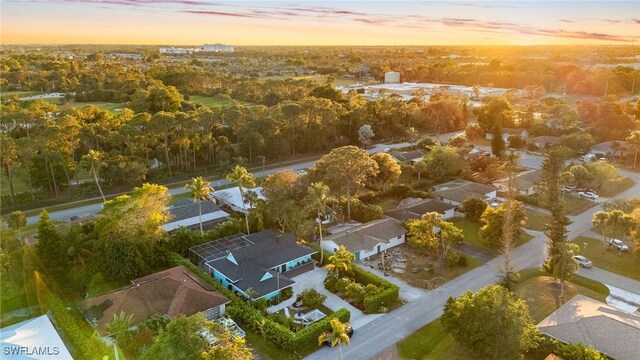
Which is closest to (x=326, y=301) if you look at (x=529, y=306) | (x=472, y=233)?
(x=529, y=306)

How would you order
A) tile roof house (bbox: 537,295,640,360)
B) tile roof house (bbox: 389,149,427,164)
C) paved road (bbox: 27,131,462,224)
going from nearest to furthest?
tile roof house (bbox: 537,295,640,360) → paved road (bbox: 27,131,462,224) → tile roof house (bbox: 389,149,427,164)

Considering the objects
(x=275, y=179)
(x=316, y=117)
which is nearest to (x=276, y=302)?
(x=275, y=179)

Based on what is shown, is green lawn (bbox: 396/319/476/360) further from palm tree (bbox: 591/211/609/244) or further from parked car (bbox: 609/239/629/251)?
parked car (bbox: 609/239/629/251)

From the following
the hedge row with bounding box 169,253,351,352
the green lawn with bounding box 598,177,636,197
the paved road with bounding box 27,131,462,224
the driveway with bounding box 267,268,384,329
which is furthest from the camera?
the green lawn with bounding box 598,177,636,197

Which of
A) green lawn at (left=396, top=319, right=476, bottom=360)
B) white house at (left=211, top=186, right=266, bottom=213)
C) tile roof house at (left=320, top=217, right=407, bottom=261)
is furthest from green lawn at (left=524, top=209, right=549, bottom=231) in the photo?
white house at (left=211, top=186, right=266, bottom=213)

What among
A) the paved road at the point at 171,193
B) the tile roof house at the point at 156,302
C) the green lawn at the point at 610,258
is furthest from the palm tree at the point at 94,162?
the green lawn at the point at 610,258

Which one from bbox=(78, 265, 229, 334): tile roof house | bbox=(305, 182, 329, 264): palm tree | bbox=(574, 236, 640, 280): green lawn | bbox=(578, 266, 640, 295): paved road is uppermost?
bbox=(305, 182, 329, 264): palm tree
